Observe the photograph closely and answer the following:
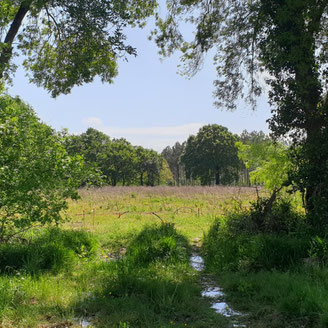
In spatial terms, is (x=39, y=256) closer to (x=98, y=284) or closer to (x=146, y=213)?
(x=98, y=284)

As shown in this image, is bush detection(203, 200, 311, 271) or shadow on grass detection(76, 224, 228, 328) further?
bush detection(203, 200, 311, 271)

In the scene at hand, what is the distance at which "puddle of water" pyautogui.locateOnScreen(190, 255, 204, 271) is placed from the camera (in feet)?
22.8

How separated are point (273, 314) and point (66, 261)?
441cm

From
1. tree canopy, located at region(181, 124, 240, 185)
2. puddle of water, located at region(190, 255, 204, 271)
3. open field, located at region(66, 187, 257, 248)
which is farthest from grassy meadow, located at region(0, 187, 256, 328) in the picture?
tree canopy, located at region(181, 124, 240, 185)

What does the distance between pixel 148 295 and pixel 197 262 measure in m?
2.77

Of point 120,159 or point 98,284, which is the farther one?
point 120,159

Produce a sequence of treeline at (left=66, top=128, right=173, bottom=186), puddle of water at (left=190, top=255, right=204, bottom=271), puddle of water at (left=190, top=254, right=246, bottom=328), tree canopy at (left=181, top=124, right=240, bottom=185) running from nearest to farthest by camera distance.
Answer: puddle of water at (left=190, top=254, right=246, bottom=328) → puddle of water at (left=190, top=255, right=204, bottom=271) → tree canopy at (left=181, top=124, right=240, bottom=185) → treeline at (left=66, top=128, right=173, bottom=186)

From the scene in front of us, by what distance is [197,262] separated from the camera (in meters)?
7.44

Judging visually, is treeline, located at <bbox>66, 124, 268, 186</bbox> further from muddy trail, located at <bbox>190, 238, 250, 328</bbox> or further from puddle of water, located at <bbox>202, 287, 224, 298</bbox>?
puddle of water, located at <bbox>202, 287, 224, 298</bbox>

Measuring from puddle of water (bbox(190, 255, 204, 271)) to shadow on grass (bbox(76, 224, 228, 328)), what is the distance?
0.40m

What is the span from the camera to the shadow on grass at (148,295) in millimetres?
4109

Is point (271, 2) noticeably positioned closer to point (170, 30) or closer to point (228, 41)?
point (228, 41)

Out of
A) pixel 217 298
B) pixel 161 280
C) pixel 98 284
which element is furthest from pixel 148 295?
pixel 217 298

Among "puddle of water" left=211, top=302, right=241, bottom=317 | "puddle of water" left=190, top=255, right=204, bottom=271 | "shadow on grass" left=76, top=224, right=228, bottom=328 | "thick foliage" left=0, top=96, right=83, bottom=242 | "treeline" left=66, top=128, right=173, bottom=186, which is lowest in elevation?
"puddle of water" left=190, top=255, right=204, bottom=271
